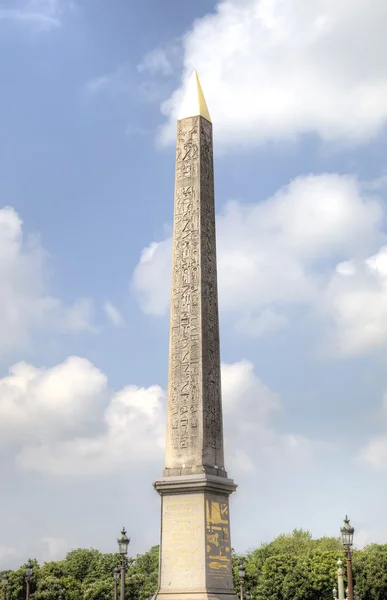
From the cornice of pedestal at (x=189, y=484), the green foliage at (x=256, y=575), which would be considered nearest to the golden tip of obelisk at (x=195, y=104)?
the cornice of pedestal at (x=189, y=484)

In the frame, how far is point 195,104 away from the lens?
79.2 ft

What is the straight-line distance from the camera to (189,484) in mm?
20016

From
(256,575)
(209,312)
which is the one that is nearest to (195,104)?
(209,312)

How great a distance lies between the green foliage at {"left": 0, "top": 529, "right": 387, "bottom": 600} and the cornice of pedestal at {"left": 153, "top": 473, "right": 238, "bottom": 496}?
93.2ft

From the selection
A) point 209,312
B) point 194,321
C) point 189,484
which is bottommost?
point 189,484

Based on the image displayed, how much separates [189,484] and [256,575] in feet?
138

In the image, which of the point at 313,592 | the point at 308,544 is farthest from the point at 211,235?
the point at 308,544

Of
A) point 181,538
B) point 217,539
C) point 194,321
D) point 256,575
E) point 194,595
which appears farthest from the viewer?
point 256,575

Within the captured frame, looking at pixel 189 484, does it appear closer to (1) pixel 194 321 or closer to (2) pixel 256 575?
(1) pixel 194 321

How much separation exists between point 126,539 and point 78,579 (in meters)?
45.8

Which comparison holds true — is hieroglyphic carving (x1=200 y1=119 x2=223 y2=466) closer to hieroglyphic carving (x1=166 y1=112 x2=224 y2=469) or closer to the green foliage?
hieroglyphic carving (x1=166 y1=112 x2=224 y2=469)

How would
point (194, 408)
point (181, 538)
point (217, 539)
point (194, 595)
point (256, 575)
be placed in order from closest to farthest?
point (194, 595) → point (181, 538) → point (217, 539) → point (194, 408) → point (256, 575)

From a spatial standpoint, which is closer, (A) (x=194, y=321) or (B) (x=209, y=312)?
(A) (x=194, y=321)

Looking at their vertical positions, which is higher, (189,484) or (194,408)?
(194,408)
